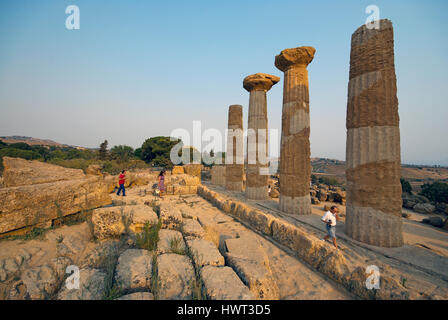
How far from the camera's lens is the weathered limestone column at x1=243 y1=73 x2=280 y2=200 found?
10.1 metres

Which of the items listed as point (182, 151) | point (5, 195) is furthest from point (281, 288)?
point (182, 151)

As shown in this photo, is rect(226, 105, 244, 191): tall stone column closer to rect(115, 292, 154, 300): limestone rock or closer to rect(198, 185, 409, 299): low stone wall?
rect(198, 185, 409, 299): low stone wall

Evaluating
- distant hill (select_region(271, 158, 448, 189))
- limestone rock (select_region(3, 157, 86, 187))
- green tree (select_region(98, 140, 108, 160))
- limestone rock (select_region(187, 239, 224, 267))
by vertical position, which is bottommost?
distant hill (select_region(271, 158, 448, 189))

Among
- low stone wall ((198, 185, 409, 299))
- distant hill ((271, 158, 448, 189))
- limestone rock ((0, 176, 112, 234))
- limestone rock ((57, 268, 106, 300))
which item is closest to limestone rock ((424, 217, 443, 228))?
low stone wall ((198, 185, 409, 299))

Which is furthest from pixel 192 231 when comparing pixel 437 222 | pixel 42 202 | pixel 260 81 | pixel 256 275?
pixel 260 81

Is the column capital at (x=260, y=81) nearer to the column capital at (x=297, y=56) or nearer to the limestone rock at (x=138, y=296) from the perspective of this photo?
the column capital at (x=297, y=56)

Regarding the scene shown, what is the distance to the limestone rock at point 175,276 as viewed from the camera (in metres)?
2.31

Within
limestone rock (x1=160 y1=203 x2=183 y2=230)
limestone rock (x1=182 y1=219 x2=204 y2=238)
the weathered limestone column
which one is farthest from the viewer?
the weathered limestone column

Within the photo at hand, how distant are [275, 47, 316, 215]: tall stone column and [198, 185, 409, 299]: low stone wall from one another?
2.24 metres

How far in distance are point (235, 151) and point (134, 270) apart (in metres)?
10.9

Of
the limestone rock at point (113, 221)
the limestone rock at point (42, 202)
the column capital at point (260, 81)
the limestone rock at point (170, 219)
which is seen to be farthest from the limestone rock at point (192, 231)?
the column capital at point (260, 81)

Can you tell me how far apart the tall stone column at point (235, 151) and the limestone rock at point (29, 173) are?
854 cm
